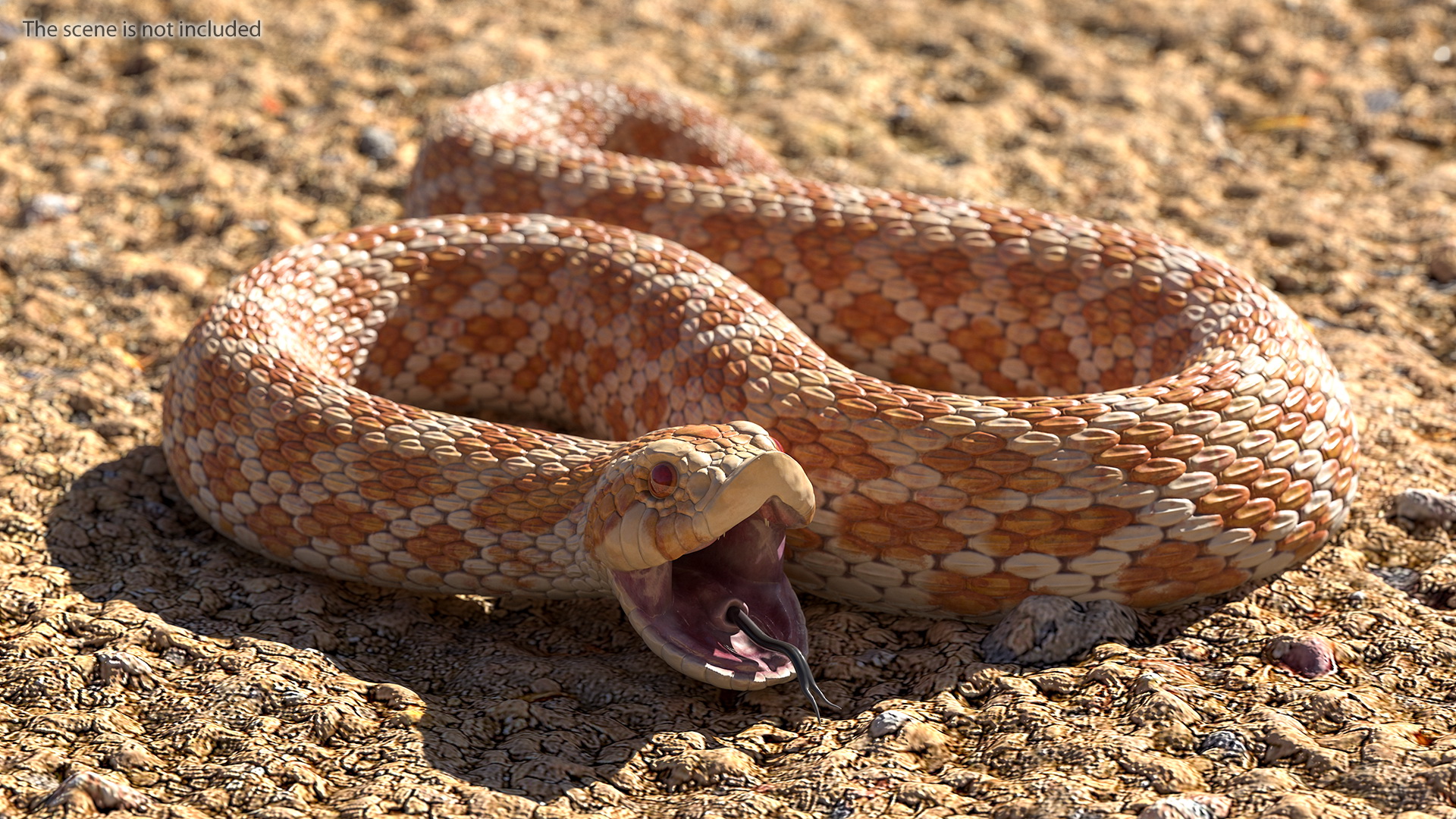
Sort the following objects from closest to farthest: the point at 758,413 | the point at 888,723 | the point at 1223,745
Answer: the point at 1223,745 < the point at 888,723 < the point at 758,413

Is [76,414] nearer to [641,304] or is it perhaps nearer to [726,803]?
[641,304]

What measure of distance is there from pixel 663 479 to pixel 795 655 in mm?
641

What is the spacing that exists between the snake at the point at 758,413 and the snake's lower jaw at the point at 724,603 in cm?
1

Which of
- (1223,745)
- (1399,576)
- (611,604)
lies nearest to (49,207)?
(611,604)

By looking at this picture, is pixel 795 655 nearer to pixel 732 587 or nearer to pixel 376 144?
Answer: pixel 732 587

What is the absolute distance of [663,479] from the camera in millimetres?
3959

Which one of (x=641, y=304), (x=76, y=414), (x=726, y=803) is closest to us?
(x=726, y=803)

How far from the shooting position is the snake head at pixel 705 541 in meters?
3.87

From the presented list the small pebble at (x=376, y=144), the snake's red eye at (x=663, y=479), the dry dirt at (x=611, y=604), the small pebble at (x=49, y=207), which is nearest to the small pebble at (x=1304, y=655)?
the dry dirt at (x=611, y=604)

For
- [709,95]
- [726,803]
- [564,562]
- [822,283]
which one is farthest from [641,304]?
[709,95]

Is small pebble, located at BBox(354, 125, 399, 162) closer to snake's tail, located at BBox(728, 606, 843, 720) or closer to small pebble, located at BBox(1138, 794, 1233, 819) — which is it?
snake's tail, located at BBox(728, 606, 843, 720)

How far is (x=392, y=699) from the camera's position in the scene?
A: 13.1 ft

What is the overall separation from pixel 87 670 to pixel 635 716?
162 centimetres

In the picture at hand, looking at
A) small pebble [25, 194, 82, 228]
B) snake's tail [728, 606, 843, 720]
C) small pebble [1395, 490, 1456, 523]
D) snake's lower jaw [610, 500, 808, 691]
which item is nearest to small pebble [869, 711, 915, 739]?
Result: snake's tail [728, 606, 843, 720]
